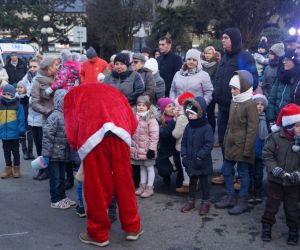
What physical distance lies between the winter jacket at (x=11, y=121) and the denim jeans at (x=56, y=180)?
1675 millimetres

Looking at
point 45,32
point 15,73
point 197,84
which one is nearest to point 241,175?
point 197,84

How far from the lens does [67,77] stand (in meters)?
5.73

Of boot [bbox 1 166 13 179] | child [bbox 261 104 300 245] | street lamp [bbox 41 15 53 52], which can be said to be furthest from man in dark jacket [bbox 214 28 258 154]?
street lamp [bbox 41 15 53 52]

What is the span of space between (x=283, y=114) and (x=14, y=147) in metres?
4.42

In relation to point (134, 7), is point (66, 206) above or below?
below

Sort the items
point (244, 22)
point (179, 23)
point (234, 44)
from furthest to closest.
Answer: point (179, 23), point (244, 22), point (234, 44)

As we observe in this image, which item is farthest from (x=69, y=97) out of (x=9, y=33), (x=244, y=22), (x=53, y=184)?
(x=9, y=33)

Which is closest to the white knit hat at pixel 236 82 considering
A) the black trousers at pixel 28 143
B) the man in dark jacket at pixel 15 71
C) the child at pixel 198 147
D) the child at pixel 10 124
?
the child at pixel 198 147

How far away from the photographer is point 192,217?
17.2ft

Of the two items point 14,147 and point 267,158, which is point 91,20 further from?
point 267,158

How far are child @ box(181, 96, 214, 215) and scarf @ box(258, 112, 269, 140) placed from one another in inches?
27.6

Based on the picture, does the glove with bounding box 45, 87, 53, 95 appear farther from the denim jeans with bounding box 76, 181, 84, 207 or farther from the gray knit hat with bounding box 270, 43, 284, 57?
the gray knit hat with bounding box 270, 43, 284, 57

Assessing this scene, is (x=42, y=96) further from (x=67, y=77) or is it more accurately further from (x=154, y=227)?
(x=154, y=227)

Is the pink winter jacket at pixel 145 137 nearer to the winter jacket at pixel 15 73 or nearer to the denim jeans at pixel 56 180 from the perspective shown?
the denim jeans at pixel 56 180
